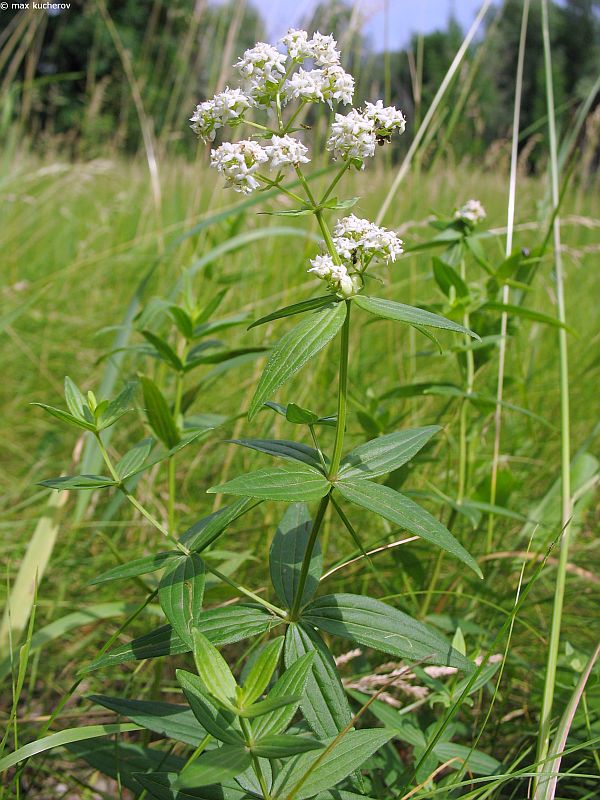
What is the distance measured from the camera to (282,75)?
70 cm

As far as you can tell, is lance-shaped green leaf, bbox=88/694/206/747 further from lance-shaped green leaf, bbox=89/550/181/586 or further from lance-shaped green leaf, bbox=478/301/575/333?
lance-shaped green leaf, bbox=478/301/575/333

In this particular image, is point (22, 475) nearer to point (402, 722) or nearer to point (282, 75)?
point (402, 722)

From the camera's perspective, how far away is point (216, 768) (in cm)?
51

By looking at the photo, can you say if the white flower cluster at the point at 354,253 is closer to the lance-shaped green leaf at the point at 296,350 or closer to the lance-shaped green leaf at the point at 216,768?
the lance-shaped green leaf at the point at 296,350

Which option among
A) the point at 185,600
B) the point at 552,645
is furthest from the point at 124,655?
the point at 552,645

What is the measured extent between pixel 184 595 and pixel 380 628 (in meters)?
0.19

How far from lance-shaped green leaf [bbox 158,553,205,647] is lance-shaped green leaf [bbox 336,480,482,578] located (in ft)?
0.53

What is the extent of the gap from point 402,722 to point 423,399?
0.88m

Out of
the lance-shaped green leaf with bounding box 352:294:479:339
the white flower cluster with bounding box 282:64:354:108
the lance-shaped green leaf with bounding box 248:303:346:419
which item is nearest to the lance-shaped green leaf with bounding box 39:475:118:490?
the lance-shaped green leaf with bounding box 248:303:346:419

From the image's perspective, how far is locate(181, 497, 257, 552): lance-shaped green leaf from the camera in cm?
69

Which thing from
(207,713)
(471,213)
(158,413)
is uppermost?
(471,213)

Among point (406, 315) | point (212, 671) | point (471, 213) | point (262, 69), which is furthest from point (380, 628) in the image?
point (471, 213)

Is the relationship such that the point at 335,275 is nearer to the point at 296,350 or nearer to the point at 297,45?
the point at 296,350

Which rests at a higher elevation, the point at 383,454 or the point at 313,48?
the point at 313,48
